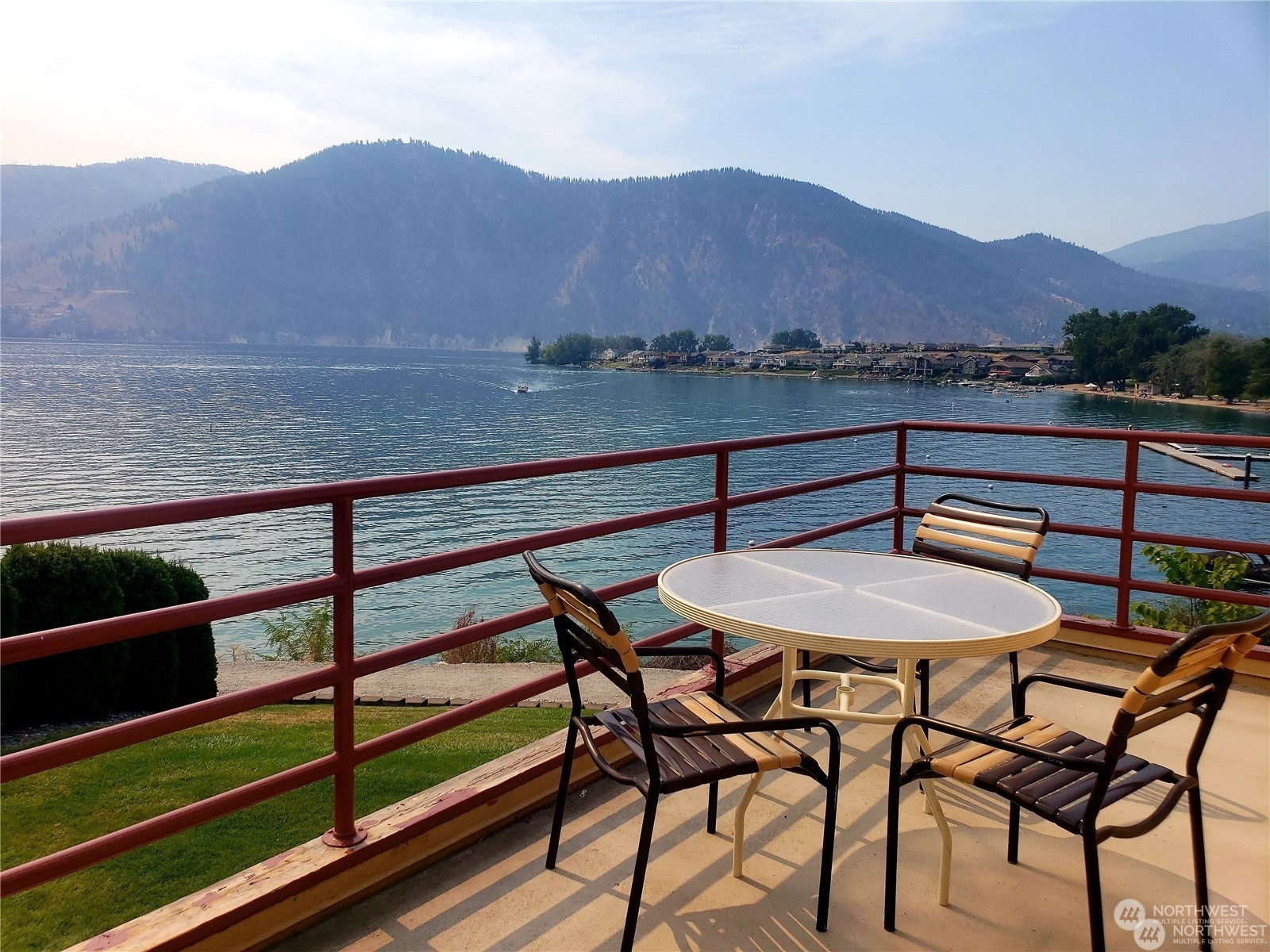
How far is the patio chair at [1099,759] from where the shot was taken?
1.86 meters

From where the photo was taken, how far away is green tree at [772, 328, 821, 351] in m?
142

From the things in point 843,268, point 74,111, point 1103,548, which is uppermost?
point 843,268

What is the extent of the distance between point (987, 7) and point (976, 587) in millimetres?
6354

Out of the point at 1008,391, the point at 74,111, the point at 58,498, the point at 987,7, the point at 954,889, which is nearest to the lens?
the point at 954,889

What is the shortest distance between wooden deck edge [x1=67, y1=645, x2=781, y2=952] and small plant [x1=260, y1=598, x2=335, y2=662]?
363 inches

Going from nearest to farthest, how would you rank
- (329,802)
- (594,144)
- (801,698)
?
(801,698) → (329,802) → (594,144)

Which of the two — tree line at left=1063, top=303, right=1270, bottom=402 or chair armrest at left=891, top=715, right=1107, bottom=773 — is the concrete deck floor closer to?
chair armrest at left=891, top=715, right=1107, bottom=773

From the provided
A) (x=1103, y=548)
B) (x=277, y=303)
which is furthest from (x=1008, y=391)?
(x=277, y=303)

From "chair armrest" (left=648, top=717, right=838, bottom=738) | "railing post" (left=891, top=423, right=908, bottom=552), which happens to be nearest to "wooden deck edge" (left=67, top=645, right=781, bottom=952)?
"chair armrest" (left=648, top=717, right=838, bottom=738)

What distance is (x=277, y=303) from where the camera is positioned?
189 meters

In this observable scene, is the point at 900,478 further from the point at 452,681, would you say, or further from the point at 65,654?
the point at 65,654

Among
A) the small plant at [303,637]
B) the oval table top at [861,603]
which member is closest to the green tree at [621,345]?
the small plant at [303,637]

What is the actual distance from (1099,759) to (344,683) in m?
1.94

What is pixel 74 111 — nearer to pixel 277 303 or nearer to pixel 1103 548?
pixel 1103 548
